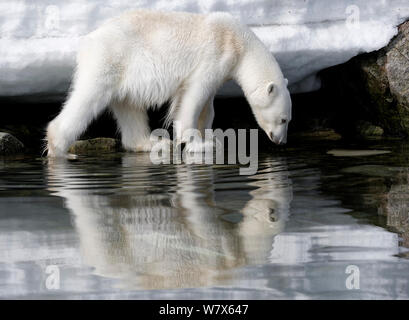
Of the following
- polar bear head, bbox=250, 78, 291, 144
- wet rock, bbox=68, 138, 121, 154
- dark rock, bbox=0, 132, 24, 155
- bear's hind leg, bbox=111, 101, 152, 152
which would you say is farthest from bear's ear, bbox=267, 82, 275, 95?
dark rock, bbox=0, 132, 24, 155

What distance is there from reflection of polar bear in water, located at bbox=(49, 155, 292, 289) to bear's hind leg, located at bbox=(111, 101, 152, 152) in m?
2.23

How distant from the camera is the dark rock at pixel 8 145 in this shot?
7940 millimetres

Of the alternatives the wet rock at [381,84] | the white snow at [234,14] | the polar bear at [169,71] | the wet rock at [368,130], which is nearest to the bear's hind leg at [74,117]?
the polar bear at [169,71]

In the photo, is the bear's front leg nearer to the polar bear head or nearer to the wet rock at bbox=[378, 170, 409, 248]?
the polar bear head

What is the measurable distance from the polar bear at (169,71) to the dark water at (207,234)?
4.65 ft

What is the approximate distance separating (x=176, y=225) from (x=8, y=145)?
465cm

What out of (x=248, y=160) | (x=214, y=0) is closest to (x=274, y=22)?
(x=214, y=0)

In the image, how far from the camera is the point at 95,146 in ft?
27.5

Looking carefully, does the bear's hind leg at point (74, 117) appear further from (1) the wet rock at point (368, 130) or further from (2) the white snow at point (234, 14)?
(1) the wet rock at point (368, 130)

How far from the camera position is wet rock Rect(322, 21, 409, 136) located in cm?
841

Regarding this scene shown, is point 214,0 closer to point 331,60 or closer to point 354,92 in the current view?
point 331,60

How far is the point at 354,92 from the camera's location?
30.2ft
